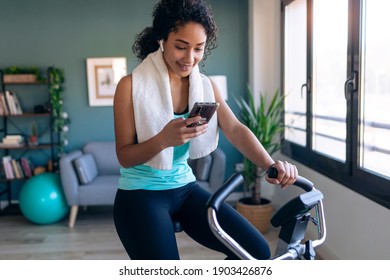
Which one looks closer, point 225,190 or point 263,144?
point 225,190

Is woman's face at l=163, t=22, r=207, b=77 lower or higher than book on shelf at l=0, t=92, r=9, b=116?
higher

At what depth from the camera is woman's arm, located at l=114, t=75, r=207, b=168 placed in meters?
1.05

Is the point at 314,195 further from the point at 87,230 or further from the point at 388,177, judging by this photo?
the point at 87,230

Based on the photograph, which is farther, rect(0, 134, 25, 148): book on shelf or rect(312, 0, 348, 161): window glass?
rect(0, 134, 25, 148): book on shelf

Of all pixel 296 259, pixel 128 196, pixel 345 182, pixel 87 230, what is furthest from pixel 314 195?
pixel 87 230

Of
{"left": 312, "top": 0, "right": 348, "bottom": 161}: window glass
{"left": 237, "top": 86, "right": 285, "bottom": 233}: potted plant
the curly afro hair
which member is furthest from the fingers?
{"left": 237, "top": 86, "right": 285, "bottom": 233}: potted plant

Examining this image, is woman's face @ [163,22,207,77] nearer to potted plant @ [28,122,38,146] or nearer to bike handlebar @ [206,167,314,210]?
bike handlebar @ [206,167,314,210]

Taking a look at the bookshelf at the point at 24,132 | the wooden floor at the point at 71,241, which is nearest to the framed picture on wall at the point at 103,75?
the bookshelf at the point at 24,132

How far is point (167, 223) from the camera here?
1.13 meters

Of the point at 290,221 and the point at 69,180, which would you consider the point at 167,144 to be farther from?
the point at 69,180

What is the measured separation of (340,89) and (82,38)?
259cm

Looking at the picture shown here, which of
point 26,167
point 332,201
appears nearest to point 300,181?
point 332,201

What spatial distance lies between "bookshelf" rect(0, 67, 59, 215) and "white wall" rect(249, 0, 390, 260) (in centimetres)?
197

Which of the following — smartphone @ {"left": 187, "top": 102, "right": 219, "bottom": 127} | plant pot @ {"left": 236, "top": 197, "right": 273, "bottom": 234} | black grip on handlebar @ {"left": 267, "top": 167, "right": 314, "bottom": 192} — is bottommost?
plant pot @ {"left": 236, "top": 197, "right": 273, "bottom": 234}
